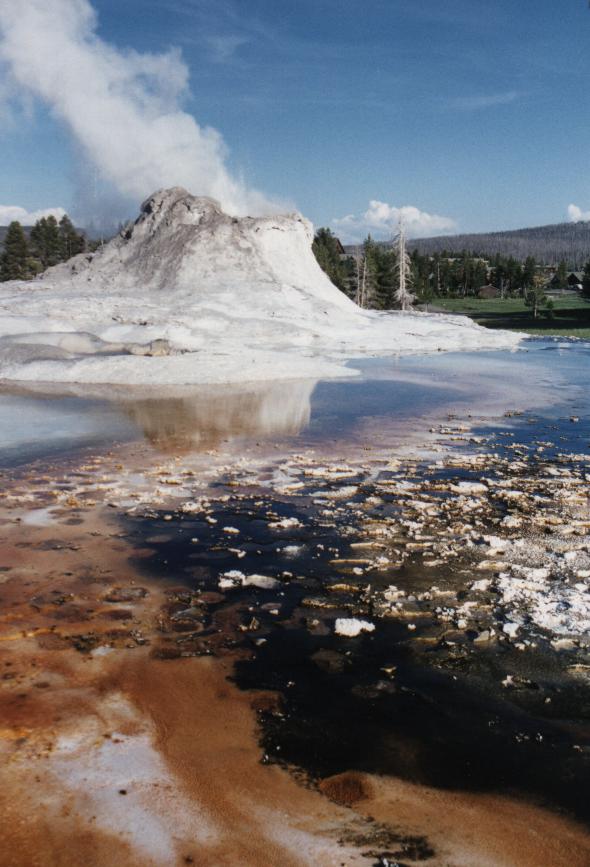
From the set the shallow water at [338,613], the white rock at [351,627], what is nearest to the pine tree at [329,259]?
the shallow water at [338,613]

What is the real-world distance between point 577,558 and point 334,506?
3069 mm

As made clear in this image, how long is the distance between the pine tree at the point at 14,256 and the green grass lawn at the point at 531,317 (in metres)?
50.7

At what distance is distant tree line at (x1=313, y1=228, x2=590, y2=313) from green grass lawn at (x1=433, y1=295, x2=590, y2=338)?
2631 millimetres

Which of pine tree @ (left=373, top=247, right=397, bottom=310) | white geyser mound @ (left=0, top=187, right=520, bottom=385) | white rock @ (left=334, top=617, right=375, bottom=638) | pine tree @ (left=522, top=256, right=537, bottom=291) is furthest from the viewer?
pine tree @ (left=522, top=256, right=537, bottom=291)

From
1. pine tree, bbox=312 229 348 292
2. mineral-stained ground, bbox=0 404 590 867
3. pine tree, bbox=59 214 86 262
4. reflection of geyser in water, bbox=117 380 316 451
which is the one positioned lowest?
mineral-stained ground, bbox=0 404 590 867

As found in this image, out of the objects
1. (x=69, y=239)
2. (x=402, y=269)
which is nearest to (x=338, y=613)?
(x=402, y=269)

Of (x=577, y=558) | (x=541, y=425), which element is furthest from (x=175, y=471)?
(x=541, y=425)

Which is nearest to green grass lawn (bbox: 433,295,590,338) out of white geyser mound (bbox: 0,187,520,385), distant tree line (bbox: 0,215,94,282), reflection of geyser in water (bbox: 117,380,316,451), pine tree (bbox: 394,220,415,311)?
pine tree (bbox: 394,220,415,311)

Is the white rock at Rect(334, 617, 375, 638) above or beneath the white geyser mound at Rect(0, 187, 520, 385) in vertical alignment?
beneath

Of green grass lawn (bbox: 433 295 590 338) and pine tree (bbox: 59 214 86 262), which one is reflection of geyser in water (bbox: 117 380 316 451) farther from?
pine tree (bbox: 59 214 86 262)

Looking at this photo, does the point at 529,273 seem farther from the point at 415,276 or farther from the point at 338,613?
the point at 338,613

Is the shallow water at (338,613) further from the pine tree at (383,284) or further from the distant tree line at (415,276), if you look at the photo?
the pine tree at (383,284)

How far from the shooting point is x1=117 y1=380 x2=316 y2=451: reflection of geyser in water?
13.0 metres

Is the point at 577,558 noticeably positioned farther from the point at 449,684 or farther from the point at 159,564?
the point at 159,564
